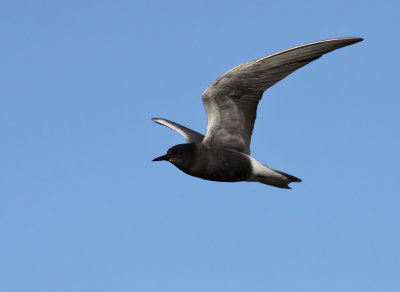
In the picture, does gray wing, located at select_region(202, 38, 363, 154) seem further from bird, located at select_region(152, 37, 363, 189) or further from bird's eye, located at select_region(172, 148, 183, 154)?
bird's eye, located at select_region(172, 148, 183, 154)

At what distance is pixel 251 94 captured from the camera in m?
15.6

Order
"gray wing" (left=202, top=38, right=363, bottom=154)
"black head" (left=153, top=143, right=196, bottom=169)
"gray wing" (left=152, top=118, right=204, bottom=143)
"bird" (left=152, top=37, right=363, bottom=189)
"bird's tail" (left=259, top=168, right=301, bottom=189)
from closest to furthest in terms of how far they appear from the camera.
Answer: "gray wing" (left=202, top=38, right=363, bottom=154), "bird" (left=152, top=37, right=363, bottom=189), "black head" (left=153, top=143, right=196, bottom=169), "bird's tail" (left=259, top=168, right=301, bottom=189), "gray wing" (left=152, top=118, right=204, bottom=143)

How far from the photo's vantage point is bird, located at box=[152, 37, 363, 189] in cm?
1487

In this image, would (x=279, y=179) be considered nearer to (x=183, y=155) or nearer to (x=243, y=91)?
(x=243, y=91)

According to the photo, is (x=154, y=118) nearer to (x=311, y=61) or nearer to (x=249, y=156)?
(x=249, y=156)

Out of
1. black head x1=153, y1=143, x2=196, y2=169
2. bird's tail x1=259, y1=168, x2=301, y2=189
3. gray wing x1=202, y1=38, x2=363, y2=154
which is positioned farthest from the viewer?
bird's tail x1=259, y1=168, x2=301, y2=189

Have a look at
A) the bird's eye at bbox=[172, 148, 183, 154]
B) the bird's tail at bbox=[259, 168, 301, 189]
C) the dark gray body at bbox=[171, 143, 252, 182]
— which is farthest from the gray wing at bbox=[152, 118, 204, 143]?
the bird's tail at bbox=[259, 168, 301, 189]

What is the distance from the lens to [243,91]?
15.5 meters

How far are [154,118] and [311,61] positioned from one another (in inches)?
303

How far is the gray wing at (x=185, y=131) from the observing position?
17.7m

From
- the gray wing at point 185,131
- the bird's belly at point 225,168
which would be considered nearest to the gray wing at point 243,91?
the bird's belly at point 225,168

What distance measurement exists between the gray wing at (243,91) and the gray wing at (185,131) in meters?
1.67

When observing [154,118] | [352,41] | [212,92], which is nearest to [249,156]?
[212,92]

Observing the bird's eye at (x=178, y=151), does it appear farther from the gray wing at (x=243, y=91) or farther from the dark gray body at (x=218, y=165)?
the gray wing at (x=243, y=91)
